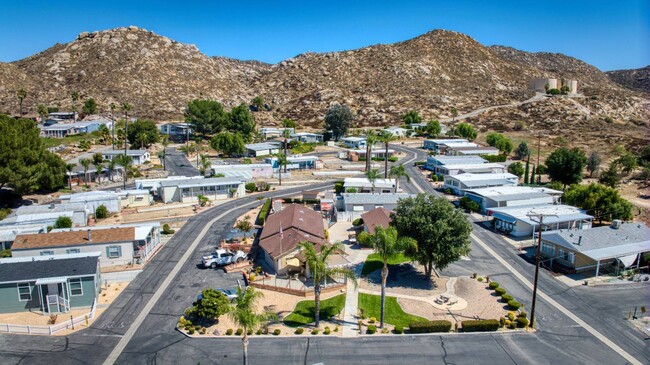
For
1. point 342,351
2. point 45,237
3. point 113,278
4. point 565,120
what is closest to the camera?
point 342,351

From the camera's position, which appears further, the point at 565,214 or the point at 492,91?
the point at 492,91

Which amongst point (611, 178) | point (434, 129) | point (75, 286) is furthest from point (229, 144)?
point (611, 178)

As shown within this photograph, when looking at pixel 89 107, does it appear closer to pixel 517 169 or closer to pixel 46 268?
pixel 46 268

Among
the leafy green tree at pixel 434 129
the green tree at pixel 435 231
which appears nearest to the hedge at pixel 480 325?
the green tree at pixel 435 231

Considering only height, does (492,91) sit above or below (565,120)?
above

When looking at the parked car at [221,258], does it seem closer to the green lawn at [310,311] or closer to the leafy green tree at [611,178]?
the green lawn at [310,311]

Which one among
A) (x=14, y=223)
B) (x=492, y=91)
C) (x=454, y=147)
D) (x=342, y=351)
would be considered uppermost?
(x=492, y=91)

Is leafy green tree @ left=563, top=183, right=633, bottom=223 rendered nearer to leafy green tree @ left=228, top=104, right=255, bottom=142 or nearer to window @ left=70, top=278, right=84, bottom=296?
window @ left=70, top=278, right=84, bottom=296

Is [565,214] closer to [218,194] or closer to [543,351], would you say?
[543,351]

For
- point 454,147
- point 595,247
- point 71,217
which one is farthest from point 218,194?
point 454,147
